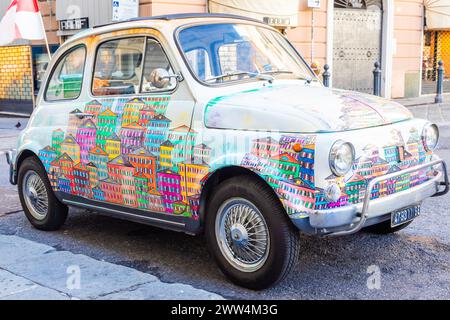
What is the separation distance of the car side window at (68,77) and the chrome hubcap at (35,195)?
80cm

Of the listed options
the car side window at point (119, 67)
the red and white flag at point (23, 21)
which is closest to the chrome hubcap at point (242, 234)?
the car side window at point (119, 67)

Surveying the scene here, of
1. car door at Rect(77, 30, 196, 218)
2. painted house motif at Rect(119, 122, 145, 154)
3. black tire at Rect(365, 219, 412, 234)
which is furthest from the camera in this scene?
black tire at Rect(365, 219, 412, 234)

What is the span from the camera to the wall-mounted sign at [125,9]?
13.6 m

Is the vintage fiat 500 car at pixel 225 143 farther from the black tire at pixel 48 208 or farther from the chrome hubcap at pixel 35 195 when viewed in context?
the chrome hubcap at pixel 35 195

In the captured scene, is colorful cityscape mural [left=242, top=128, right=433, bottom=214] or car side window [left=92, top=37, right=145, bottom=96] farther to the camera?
car side window [left=92, top=37, right=145, bottom=96]

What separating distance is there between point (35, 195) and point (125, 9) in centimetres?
899

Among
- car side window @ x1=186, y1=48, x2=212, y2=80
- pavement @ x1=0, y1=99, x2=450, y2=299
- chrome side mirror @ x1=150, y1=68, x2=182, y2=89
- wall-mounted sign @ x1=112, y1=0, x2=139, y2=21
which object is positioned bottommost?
pavement @ x1=0, y1=99, x2=450, y2=299

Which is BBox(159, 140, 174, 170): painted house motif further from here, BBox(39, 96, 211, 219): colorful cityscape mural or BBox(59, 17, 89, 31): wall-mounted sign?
BBox(59, 17, 89, 31): wall-mounted sign

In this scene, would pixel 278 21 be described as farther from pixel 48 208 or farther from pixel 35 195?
pixel 48 208

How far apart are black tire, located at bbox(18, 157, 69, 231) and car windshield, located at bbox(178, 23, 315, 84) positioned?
6.73ft

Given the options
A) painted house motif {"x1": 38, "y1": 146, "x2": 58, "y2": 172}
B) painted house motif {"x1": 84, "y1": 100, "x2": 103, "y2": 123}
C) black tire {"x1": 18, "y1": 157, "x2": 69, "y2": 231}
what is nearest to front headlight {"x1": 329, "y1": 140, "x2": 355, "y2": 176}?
painted house motif {"x1": 84, "y1": 100, "x2": 103, "y2": 123}

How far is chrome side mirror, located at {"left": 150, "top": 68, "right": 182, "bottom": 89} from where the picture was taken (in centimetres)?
455

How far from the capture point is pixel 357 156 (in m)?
3.93
